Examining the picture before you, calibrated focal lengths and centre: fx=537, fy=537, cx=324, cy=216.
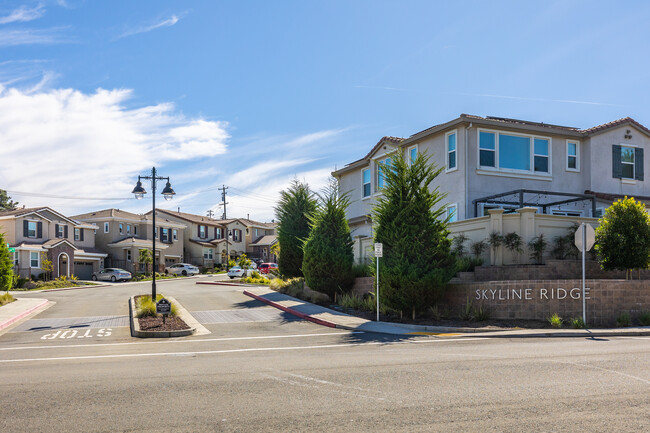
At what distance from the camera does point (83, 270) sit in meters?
60.0

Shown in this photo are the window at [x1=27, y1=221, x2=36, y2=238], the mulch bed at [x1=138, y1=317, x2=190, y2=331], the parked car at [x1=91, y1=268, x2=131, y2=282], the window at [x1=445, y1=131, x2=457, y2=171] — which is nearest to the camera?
the mulch bed at [x1=138, y1=317, x2=190, y2=331]

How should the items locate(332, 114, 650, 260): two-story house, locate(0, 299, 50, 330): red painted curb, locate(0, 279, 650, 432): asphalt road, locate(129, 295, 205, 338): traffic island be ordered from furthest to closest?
1. locate(332, 114, 650, 260): two-story house
2. locate(0, 299, 50, 330): red painted curb
3. locate(129, 295, 205, 338): traffic island
4. locate(0, 279, 650, 432): asphalt road

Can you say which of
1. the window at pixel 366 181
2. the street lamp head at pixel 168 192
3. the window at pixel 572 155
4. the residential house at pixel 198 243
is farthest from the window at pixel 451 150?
the residential house at pixel 198 243

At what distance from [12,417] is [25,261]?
161 feet

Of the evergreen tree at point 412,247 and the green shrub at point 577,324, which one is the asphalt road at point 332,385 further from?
the evergreen tree at point 412,247

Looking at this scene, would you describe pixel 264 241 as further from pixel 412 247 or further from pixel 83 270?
pixel 412 247

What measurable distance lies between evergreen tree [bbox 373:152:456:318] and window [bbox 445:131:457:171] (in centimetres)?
618

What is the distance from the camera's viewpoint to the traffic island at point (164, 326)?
54.7 feet

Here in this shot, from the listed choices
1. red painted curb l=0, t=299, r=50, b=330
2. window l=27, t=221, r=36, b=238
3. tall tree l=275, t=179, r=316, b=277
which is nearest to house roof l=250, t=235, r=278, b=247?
window l=27, t=221, r=36, b=238

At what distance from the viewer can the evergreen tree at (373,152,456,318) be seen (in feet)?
60.3

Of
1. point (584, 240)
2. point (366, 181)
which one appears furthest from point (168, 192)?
point (584, 240)

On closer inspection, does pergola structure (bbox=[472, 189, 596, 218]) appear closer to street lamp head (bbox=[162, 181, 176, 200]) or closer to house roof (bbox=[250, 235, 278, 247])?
street lamp head (bbox=[162, 181, 176, 200])

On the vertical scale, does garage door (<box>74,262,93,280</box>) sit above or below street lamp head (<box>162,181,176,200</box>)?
below

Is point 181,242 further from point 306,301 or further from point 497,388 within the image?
point 497,388
